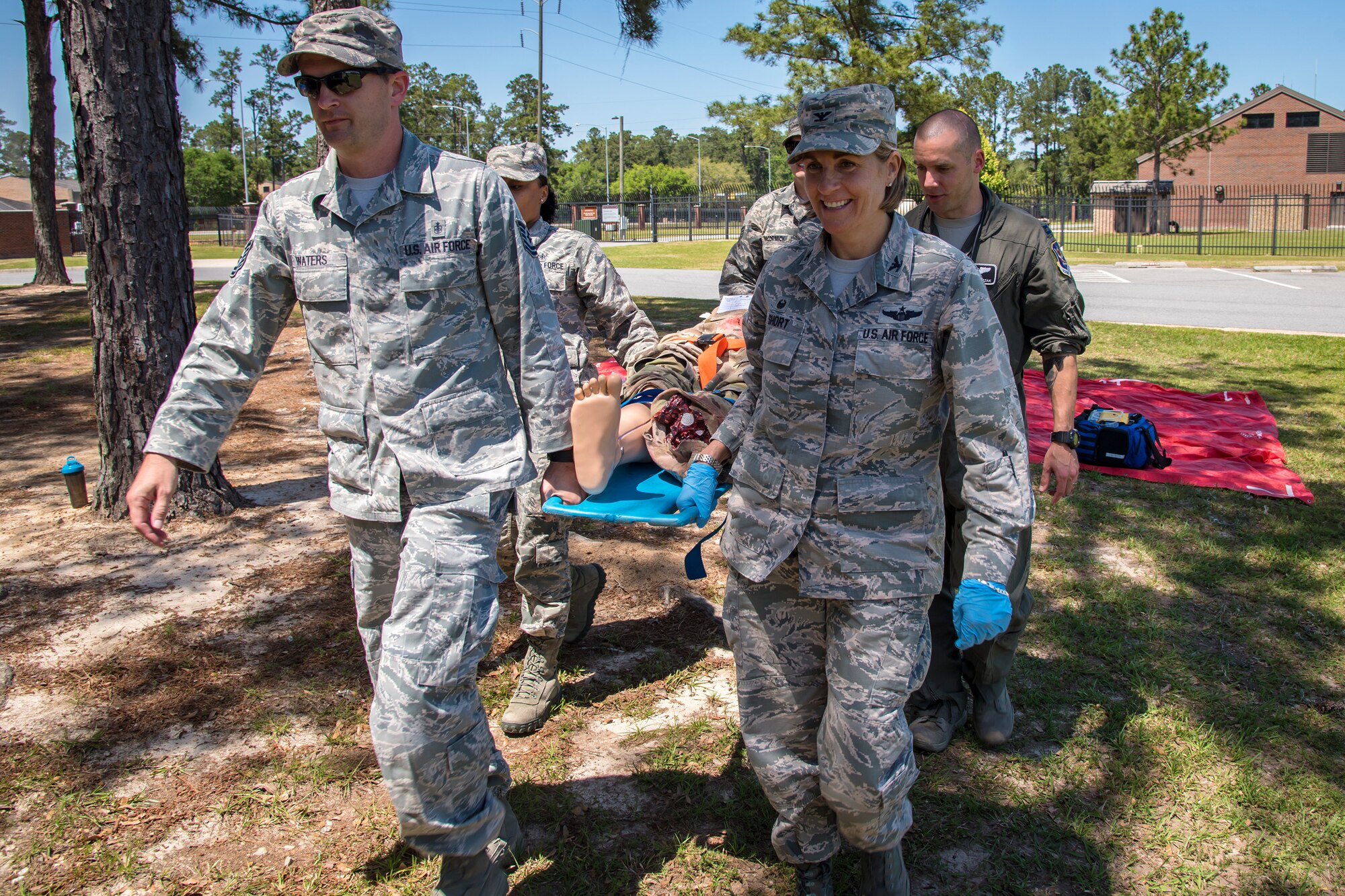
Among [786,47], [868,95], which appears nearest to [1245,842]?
[868,95]

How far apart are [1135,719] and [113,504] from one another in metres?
5.20

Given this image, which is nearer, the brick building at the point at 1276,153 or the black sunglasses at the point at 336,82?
the black sunglasses at the point at 336,82

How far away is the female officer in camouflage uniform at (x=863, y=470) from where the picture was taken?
2.35 metres

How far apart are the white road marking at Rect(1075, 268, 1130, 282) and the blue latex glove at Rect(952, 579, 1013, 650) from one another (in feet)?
66.3

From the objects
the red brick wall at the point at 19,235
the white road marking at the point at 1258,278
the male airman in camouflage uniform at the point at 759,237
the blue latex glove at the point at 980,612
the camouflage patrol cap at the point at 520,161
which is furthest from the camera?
the red brick wall at the point at 19,235

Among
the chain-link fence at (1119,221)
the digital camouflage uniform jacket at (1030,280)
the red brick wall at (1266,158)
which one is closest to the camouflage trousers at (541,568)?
the digital camouflage uniform jacket at (1030,280)

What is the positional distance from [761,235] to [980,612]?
114 inches

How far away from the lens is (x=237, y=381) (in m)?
2.65

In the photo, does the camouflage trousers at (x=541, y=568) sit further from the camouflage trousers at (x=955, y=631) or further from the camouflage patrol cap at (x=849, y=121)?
the camouflage patrol cap at (x=849, y=121)

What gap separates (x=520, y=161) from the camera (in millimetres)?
3961

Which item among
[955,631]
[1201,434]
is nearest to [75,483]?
[955,631]

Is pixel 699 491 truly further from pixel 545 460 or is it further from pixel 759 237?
pixel 759 237

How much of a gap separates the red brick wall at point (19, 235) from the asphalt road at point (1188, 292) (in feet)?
67.4

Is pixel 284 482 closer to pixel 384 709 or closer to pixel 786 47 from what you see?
pixel 384 709
